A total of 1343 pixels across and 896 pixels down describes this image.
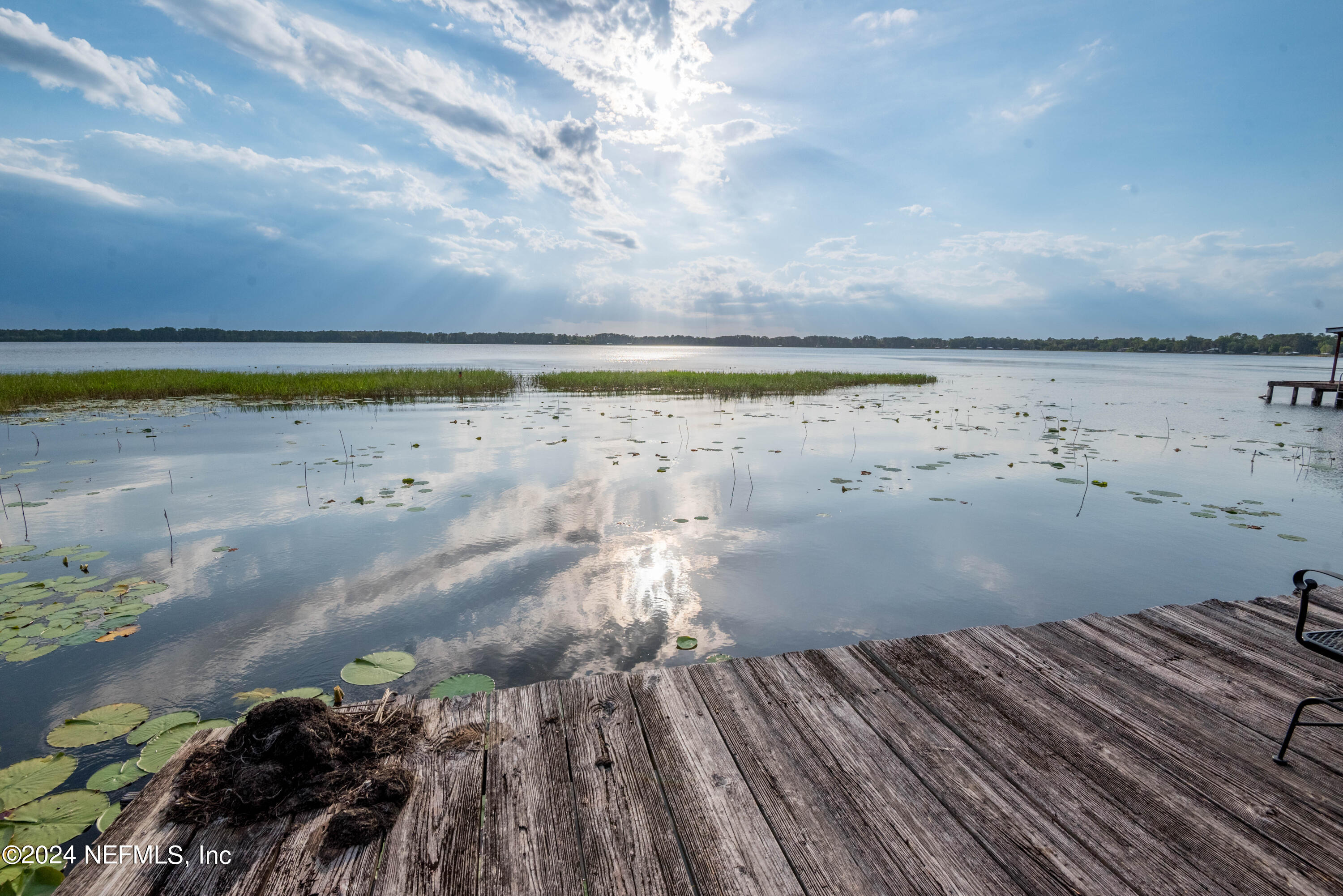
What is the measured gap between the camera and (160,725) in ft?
10.5

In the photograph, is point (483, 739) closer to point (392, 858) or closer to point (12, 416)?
point (392, 858)

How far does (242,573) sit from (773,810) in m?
5.58

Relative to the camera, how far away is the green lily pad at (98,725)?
9.94 feet

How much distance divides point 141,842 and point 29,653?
11.0ft

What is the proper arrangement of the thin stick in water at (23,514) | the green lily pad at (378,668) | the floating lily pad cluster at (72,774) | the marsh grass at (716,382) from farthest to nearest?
the marsh grass at (716,382)
the thin stick in water at (23,514)
the green lily pad at (378,668)
the floating lily pad cluster at (72,774)

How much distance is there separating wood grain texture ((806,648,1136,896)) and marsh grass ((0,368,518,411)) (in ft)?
67.5

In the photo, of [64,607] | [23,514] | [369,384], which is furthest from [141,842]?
[369,384]

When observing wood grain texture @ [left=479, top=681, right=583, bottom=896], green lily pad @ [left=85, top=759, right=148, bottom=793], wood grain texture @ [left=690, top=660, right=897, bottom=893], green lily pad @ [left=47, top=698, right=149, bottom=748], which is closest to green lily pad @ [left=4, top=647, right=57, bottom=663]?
green lily pad @ [left=47, top=698, right=149, bottom=748]

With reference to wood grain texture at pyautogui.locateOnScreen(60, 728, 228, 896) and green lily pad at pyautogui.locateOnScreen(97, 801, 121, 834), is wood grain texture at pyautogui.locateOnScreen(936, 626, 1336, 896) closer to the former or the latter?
wood grain texture at pyautogui.locateOnScreen(60, 728, 228, 896)

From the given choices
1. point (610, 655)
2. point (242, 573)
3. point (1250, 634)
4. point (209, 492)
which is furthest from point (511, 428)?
point (1250, 634)

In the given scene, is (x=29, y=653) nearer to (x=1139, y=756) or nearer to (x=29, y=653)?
(x=29, y=653)

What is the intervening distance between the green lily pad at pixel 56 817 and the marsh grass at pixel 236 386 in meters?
19.4

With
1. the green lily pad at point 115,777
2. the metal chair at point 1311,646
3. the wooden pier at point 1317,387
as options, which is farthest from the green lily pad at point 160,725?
the wooden pier at point 1317,387

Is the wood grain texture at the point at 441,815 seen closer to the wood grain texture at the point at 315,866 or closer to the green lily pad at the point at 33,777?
the wood grain texture at the point at 315,866
